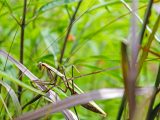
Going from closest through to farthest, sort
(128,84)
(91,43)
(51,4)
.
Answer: (128,84) < (51,4) < (91,43)

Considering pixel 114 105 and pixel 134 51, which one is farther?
pixel 114 105

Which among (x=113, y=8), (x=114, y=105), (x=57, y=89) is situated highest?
(x=113, y=8)

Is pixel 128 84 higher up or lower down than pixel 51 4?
lower down

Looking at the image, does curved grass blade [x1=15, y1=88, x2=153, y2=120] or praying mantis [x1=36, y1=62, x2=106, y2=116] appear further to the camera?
praying mantis [x1=36, y1=62, x2=106, y2=116]

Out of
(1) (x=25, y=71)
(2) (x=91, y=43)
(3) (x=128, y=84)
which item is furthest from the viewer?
(2) (x=91, y=43)

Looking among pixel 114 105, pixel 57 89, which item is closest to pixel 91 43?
pixel 114 105

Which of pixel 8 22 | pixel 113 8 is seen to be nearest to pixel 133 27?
pixel 113 8

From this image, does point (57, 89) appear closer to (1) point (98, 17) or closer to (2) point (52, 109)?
(2) point (52, 109)

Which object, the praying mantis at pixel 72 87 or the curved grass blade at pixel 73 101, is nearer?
the curved grass blade at pixel 73 101

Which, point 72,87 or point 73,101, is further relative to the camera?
point 72,87
